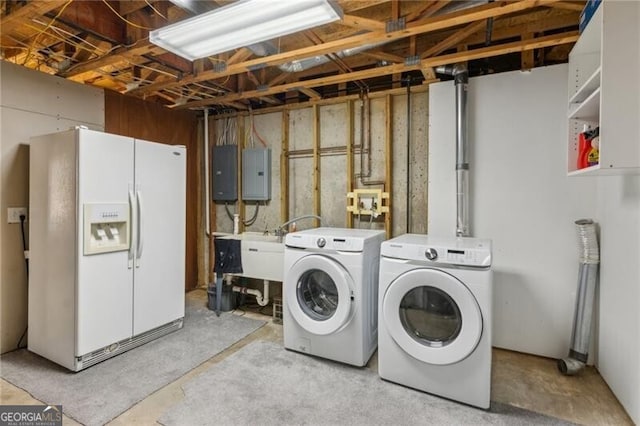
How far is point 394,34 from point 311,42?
72 centimetres

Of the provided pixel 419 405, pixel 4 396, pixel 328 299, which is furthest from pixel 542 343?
pixel 4 396

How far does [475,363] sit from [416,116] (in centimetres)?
232

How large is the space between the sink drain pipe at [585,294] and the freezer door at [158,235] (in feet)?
11.0

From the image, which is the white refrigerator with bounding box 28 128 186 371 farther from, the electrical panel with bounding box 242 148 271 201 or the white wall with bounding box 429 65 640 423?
the white wall with bounding box 429 65 640 423

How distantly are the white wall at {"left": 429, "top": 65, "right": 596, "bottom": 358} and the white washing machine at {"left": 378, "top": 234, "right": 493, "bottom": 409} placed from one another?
0.68 meters

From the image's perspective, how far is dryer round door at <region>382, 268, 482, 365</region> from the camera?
2020mm

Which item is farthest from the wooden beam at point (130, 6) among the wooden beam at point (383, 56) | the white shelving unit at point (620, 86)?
the white shelving unit at point (620, 86)

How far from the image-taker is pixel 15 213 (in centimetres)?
276

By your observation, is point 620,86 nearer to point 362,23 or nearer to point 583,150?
point 583,150

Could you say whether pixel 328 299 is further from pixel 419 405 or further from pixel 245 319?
pixel 245 319

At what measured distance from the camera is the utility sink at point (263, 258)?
137 inches

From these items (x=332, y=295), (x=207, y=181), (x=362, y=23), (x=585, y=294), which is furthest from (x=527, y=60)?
(x=207, y=181)

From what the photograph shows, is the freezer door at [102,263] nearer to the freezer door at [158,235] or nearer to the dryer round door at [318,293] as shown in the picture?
the freezer door at [158,235]

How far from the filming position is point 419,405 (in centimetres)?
210
